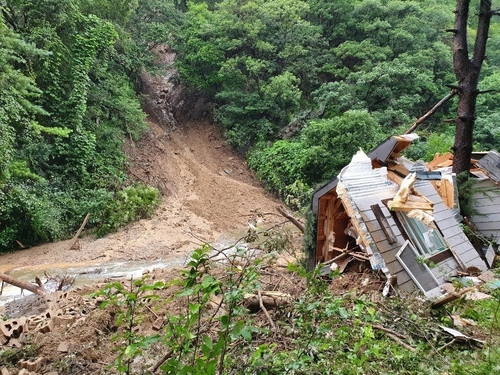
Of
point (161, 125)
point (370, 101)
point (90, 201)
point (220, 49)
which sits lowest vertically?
point (370, 101)

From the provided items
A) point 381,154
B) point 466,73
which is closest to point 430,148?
point 466,73

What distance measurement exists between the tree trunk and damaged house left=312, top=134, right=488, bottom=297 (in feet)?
2.71

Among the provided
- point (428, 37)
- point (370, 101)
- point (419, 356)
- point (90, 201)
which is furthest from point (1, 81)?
point (428, 37)

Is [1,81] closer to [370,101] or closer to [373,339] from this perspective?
[373,339]

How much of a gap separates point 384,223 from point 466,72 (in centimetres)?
384

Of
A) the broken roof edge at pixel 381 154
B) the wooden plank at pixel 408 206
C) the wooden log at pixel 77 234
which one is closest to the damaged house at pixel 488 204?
the broken roof edge at pixel 381 154

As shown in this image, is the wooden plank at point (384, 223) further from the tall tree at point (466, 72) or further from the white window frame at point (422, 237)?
the tall tree at point (466, 72)

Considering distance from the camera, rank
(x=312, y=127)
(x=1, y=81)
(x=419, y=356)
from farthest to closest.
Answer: (x=312, y=127) < (x=1, y=81) < (x=419, y=356)

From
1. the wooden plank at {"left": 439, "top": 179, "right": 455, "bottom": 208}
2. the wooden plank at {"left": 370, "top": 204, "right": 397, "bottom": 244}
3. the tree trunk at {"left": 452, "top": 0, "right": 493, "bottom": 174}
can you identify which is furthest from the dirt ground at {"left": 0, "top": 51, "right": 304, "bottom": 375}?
the tree trunk at {"left": 452, "top": 0, "right": 493, "bottom": 174}

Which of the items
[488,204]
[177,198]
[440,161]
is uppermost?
[177,198]

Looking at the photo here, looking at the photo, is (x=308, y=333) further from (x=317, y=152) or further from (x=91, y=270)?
(x=317, y=152)

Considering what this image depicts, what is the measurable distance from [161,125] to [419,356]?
20488 millimetres

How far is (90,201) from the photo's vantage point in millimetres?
13414

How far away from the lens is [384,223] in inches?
189
